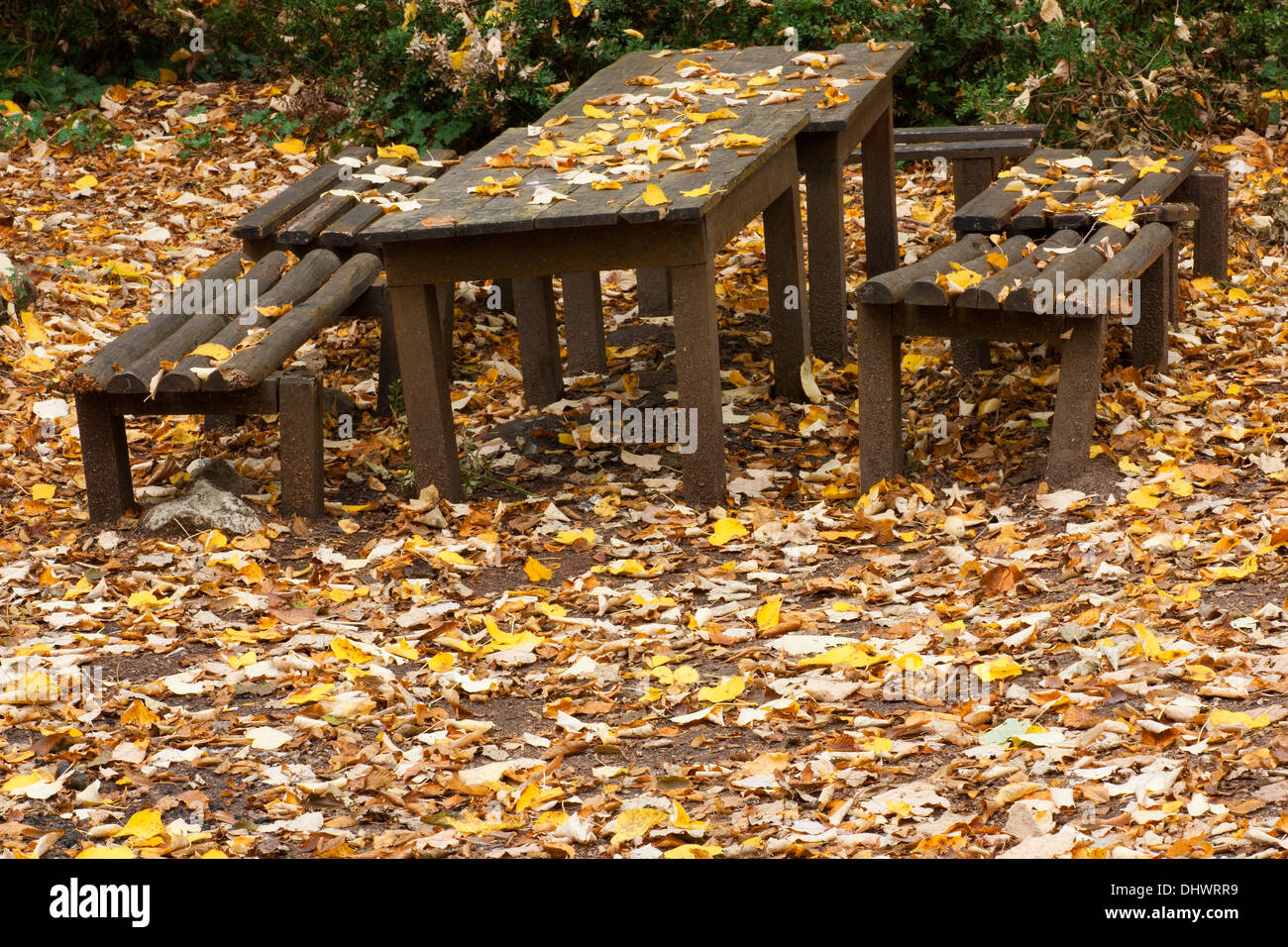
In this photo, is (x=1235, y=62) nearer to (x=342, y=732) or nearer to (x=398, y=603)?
(x=398, y=603)

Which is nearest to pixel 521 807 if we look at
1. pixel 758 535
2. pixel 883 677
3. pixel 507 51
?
pixel 883 677

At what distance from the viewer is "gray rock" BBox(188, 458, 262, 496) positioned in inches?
205

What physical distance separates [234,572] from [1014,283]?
2.58 meters

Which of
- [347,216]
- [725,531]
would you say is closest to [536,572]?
[725,531]

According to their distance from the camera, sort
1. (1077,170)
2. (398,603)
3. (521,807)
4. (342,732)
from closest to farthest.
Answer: (521,807) → (342,732) → (398,603) → (1077,170)

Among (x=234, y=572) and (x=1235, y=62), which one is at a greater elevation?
(x=1235, y=62)

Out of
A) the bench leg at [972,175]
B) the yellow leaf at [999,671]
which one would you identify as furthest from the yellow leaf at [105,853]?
the bench leg at [972,175]

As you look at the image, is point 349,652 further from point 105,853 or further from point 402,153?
point 402,153

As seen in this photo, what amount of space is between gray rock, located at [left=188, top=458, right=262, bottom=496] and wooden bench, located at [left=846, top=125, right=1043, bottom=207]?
3528mm

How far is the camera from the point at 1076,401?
4816 millimetres

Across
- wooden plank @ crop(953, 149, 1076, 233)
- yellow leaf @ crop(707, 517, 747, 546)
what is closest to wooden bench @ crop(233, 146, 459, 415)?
yellow leaf @ crop(707, 517, 747, 546)

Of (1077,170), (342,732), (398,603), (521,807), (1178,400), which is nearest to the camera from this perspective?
(521,807)

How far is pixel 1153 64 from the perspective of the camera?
27.1 feet

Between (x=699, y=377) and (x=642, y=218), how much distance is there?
65 centimetres
